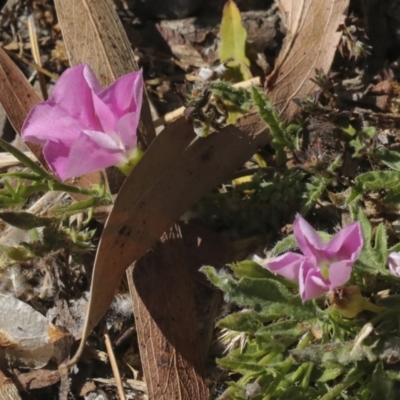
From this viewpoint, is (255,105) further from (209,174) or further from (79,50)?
(79,50)

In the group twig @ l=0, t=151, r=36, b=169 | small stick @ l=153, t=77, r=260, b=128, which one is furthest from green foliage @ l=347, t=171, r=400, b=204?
twig @ l=0, t=151, r=36, b=169

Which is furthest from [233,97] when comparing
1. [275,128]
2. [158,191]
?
[158,191]

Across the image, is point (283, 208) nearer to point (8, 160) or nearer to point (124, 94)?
point (124, 94)

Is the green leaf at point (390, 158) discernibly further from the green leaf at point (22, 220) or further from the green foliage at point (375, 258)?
the green leaf at point (22, 220)

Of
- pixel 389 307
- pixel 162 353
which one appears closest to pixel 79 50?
pixel 162 353

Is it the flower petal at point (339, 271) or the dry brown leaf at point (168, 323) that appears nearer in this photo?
the flower petal at point (339, 271)

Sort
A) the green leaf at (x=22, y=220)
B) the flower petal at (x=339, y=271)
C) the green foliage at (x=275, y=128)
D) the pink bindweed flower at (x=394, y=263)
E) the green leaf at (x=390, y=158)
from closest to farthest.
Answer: the flower petal at (x=339, y=271)
the pink bindweed flower at (x=394, y=263)
the green leaf at (x=22, y=220)
the green leaf at (x=390, y=158)
the green foliage at (x=275, y=128)

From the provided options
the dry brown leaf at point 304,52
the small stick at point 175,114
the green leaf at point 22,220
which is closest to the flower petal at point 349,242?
the dry brown leaf at point 304,52
